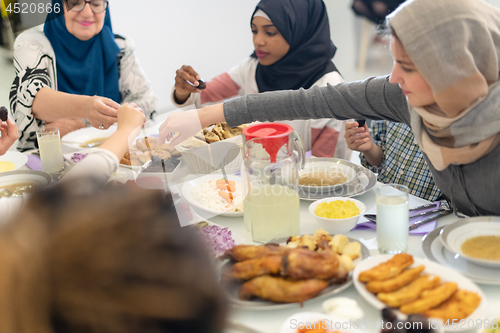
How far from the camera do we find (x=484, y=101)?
2.88 feet

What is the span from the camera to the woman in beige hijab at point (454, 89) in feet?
2.73

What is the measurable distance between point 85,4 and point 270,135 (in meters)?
1.58

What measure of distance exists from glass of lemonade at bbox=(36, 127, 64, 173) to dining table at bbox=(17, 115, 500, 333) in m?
0.33

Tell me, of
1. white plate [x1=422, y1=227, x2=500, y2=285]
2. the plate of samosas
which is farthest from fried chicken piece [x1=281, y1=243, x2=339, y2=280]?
white plate [x1=422, y1=227, x2=500, y2=285]

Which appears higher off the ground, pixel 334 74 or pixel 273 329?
pixel 334 74

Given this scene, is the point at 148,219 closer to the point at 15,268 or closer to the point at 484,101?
the point at 15,268

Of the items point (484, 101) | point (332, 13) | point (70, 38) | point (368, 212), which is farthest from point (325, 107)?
point (332, 13)

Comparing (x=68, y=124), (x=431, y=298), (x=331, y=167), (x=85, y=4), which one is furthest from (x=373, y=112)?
(x=85, y=4)

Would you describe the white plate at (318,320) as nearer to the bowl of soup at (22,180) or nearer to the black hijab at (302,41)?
the bowl of soup at (22,180)

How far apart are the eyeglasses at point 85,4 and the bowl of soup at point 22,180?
1.04 metres

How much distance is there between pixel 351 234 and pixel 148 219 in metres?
0.73

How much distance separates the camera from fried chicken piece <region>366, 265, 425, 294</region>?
0.68 metres

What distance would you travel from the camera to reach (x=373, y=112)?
122 centimetres

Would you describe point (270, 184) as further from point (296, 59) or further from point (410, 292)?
point (296, 59)
